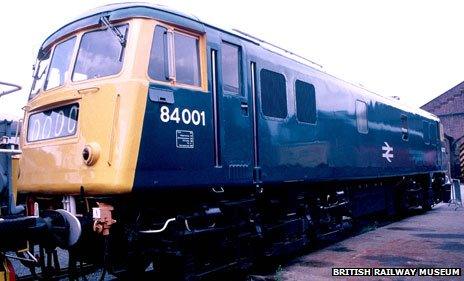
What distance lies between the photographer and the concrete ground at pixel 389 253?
22.3ft

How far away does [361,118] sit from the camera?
1043cm

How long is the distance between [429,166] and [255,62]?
38.3 ft

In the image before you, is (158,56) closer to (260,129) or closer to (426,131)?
(260,129)

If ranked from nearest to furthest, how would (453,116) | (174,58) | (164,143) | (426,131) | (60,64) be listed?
1. (164,143)
2. (174,58)
3. (60,64)
4. (426,131)
5. (453,116)

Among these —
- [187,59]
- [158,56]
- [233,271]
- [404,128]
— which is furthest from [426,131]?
[158,56]

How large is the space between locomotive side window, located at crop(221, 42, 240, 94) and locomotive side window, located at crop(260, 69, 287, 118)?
24.5 inches

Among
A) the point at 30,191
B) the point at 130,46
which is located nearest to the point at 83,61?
the point at 130,46

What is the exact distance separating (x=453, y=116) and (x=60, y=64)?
2984cm

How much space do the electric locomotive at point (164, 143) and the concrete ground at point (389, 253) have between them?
2.00 ft

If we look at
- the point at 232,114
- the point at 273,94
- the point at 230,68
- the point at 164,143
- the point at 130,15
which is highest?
the point at 130,15

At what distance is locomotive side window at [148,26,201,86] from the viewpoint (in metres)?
5.12

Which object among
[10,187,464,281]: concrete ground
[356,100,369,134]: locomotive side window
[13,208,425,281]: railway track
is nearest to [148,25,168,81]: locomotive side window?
[13,208,425,281]: railway track

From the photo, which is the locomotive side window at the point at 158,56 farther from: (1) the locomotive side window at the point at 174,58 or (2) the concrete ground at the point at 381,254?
(2) the concrete ground at the point at 381,254

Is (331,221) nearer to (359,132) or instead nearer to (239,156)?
(359,132)
